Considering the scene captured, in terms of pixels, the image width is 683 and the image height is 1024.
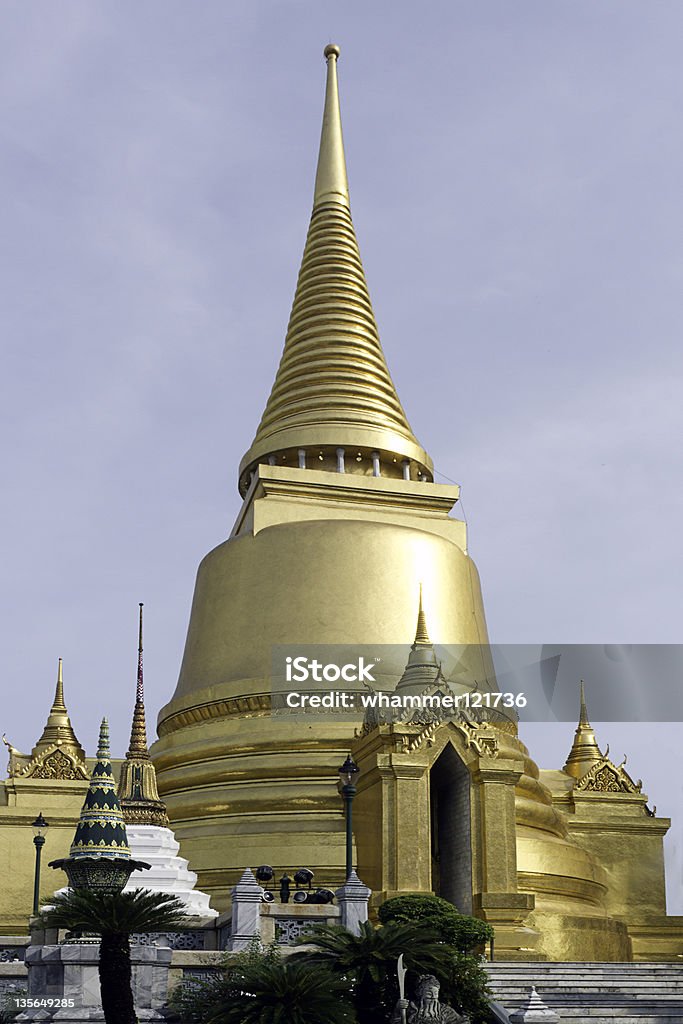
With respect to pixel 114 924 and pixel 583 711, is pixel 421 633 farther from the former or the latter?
pixel 114 924

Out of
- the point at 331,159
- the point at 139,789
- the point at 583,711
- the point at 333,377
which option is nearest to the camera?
the point at 139,789

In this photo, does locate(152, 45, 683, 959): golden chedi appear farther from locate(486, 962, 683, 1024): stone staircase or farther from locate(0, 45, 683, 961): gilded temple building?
locate(486, 962, 683, 1024): stone staircase

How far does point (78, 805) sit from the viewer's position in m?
29.5

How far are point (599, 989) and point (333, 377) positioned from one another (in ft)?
61.8

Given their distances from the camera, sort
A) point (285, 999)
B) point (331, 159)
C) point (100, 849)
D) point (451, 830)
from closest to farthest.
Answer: point (285, 999) < point (100, 849) < point (451, 830) < point (331, 159)

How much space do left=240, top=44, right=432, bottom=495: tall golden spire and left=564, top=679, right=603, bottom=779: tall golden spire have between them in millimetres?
8137

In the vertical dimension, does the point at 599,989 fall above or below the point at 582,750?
below

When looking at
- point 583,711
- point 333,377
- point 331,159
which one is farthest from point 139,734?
point 331,159

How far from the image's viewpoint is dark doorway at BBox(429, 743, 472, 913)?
2534 centimetres

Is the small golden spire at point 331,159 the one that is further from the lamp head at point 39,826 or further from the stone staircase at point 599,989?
the stone staircase at point 599,989

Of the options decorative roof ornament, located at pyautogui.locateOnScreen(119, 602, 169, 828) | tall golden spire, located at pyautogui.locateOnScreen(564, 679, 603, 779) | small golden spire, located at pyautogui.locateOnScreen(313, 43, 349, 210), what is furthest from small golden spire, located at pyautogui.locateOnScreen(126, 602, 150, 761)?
small golden spire, located at pyautogui.locateOnScreen(313, 43, 349, 210)

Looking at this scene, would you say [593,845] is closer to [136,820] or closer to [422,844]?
[422,844]

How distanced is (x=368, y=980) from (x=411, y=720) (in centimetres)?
988

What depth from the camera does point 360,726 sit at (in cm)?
2852
